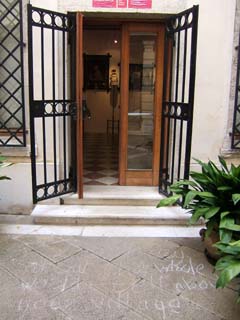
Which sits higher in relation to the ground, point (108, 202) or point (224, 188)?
point (224, 188)

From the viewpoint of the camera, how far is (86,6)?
12.7ft

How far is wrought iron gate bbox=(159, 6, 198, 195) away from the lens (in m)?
3.65

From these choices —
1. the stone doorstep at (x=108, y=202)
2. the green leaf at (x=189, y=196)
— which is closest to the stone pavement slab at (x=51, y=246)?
the stone doorstep at (x=108, y=202)

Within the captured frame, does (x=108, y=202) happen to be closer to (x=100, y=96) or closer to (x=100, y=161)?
(x=100, y=161)

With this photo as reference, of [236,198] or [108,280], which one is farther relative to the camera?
[108,280]

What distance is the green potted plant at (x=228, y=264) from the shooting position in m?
2.20

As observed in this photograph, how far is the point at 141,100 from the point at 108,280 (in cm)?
231

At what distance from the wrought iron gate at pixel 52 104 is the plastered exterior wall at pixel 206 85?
0.48 feet

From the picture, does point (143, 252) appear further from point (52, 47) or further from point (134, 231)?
point (52, 47)

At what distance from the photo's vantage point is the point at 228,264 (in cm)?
229

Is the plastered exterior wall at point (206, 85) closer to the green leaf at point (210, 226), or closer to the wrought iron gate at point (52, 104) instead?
the wrought iron gate at point (52, 104)

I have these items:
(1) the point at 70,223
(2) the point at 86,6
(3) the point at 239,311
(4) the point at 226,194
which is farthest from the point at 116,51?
(3) the point at 239,311

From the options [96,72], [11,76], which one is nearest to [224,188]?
[11,76]

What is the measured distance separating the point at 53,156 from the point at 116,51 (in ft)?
20.0
